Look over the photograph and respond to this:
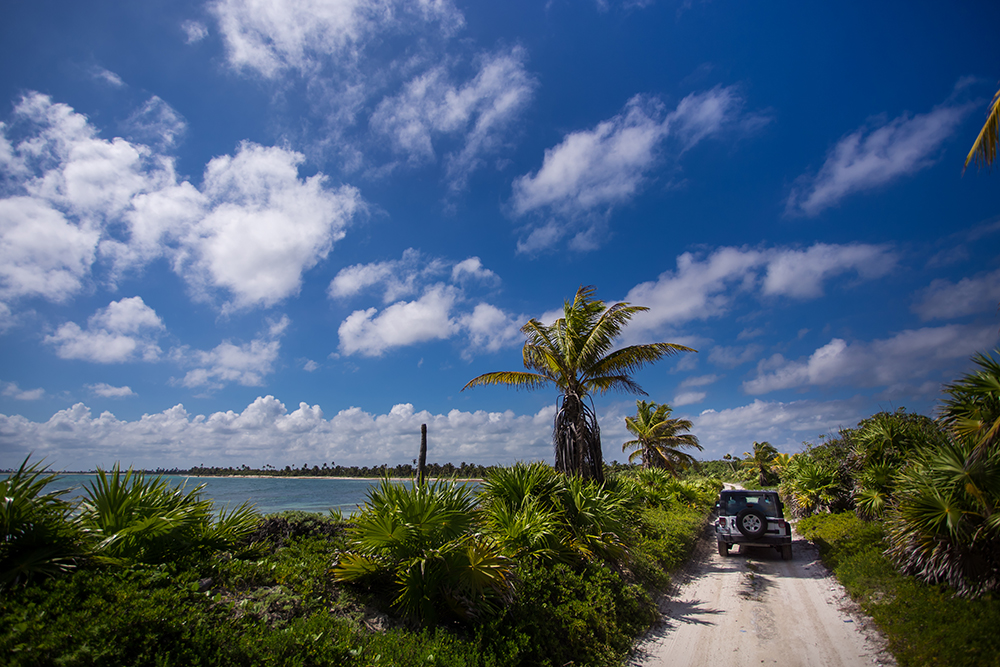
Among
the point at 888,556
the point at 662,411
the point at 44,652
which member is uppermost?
the point at 662,411

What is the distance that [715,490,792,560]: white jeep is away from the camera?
1199 centimetres

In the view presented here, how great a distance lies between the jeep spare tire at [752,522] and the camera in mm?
11977

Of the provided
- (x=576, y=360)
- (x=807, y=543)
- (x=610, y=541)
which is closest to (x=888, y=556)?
(x=610, y=541)

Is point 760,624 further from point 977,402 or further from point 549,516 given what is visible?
point 977,402

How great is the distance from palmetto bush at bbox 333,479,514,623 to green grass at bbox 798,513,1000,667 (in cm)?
502

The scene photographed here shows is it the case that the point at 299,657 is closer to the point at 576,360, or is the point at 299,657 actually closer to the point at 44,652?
the point at 44,652

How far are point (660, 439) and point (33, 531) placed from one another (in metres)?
34.4

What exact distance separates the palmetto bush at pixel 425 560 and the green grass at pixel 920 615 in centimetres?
502

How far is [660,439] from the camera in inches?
1326

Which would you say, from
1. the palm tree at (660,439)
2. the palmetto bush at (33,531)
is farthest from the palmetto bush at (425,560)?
the palm tree at (660,439)

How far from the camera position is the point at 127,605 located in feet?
11.8

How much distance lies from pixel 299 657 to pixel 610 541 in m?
5.95

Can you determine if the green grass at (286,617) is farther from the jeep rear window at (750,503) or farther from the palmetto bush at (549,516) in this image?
the jeep rear window at (750,503)

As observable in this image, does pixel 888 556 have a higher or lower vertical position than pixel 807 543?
higher
